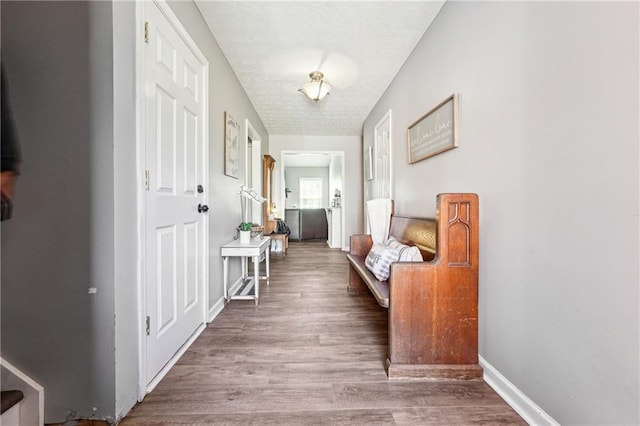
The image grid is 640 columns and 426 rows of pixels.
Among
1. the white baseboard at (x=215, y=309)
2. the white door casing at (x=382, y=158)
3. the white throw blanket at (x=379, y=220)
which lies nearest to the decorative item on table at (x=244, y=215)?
the white baseboard at (x=215, y=309)

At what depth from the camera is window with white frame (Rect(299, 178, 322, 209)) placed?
10.1m

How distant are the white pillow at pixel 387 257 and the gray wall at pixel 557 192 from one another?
1.26ft

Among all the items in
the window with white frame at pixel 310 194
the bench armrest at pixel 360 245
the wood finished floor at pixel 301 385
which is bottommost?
the wood finished floor at pixel 301 385

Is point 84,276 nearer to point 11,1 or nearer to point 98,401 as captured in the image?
point 98,401

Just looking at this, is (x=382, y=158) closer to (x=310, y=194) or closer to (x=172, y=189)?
(x=172, y=189)

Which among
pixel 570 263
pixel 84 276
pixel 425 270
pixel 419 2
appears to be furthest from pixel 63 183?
pixel 419 2

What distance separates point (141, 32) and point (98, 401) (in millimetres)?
1626

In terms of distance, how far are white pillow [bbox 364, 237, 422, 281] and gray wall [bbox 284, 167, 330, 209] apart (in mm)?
7939

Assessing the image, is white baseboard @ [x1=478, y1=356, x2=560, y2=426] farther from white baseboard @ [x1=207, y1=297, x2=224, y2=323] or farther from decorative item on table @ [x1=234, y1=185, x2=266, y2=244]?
decorative item on table @ [x1=234, y1=185, x2=266, y2=244]

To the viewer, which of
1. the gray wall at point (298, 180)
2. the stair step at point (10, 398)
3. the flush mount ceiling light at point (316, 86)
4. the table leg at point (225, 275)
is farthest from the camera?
the gray wall at point (298, 180)

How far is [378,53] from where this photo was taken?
252cm

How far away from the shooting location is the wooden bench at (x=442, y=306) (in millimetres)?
1414

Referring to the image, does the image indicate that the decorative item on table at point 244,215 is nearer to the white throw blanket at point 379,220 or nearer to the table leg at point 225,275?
the table leg at point 225,275

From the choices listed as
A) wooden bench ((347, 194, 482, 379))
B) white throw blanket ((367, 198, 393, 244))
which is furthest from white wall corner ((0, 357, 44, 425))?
white throw blanket ((367, 198, 393, 244))
